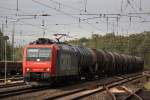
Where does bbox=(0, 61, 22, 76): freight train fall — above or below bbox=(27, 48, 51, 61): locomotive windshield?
below

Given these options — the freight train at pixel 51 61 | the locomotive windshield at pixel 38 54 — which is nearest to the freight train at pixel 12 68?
the freight train at pixel 51 61

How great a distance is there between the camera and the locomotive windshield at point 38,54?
90.4ft

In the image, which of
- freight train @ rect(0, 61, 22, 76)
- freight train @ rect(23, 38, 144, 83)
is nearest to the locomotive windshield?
freight train @ rect(23, 38, 144, 83)

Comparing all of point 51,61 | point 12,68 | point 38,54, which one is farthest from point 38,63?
point 12,68

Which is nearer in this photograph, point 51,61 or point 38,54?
point 51,61

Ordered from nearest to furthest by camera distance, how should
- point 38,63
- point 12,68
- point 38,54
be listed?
point 38,63, point 38,54, point 12,68

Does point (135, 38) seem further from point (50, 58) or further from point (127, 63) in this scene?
point (50, 58)

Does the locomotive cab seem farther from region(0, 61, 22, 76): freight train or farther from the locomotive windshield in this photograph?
region(0, 61, 22, 76): freight train

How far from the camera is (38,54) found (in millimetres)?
27875

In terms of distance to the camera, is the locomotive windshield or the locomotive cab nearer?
the locomotive cab

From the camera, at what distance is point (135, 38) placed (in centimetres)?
12000

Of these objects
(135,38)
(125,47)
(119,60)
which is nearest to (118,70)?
(119,60)

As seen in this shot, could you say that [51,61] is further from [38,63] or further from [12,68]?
[12,68]

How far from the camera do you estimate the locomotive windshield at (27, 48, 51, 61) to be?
90.4 ft
